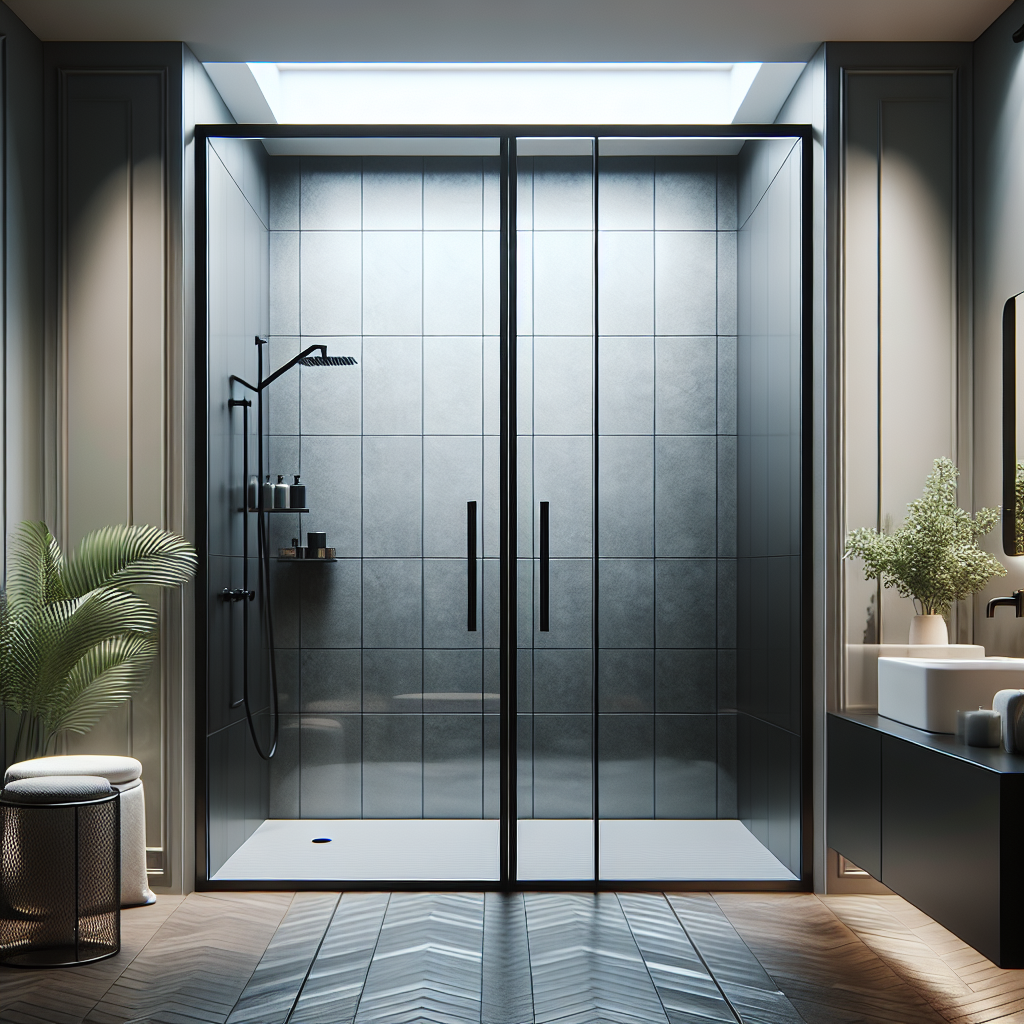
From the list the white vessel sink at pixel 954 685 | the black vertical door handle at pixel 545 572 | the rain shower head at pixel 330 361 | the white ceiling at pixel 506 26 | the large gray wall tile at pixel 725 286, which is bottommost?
the white vessel sink at pixel 954 685

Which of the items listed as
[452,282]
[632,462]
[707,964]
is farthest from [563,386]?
[707,964]

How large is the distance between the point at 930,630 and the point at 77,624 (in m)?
2.69

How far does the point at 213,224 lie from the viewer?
366 centimetres

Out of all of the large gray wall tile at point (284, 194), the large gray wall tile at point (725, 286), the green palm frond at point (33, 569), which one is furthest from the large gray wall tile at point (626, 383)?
the green palm frond at point (33, 569)

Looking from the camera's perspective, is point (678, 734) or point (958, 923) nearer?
point (958, 923)

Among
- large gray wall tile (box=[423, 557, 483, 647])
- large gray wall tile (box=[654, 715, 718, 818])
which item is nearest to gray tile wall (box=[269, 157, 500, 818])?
large gray wall tile (box=[423, 557, 483, 647])

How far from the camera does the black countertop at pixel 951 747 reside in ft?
7.92

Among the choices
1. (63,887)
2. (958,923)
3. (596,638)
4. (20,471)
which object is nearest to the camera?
(958,923)

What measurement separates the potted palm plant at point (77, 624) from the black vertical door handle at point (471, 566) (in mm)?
929

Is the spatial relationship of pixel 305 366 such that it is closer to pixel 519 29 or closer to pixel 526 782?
pixel 519 29

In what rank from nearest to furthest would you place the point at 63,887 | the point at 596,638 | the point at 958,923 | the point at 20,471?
1. the point at 958,923
2. the point at 63,887
3. the point at 20,471
4. the point at 596,638

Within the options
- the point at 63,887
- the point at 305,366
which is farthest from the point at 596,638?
the point at 63,887

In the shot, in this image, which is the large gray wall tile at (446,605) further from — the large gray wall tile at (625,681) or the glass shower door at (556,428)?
the large gray wall tile at (625,681)

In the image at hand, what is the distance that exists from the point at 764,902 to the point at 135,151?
10.9ft
